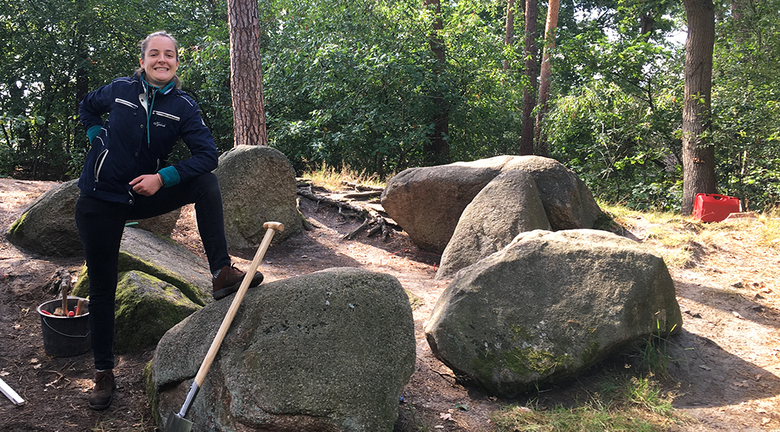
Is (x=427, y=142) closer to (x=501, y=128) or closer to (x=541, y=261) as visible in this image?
(x=501, y=128)

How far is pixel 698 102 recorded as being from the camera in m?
9.21

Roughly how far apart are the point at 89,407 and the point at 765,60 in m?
13.6

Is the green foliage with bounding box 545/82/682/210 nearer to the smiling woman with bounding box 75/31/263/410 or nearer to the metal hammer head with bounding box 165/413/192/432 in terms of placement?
the smiling woman with bounding box 75/31/263/410

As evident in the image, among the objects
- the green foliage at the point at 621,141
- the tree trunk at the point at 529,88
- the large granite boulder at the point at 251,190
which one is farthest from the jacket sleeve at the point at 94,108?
the tree trunk at the point at 529,88

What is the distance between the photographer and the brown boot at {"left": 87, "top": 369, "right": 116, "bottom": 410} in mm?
3195

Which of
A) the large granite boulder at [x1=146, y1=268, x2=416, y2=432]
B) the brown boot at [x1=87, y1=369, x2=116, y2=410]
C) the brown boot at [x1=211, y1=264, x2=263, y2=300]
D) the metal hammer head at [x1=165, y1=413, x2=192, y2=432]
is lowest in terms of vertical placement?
the brown boot at [x1=87, y1=369, x2=116, y2=410]

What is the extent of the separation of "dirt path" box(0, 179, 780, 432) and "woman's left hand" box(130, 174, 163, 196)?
4.50 ft

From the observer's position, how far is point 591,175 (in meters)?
13.4

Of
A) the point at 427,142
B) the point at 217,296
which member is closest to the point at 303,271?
the point at 217,296

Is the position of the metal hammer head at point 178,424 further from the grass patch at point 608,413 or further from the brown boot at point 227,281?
the grass patch at point 608,413

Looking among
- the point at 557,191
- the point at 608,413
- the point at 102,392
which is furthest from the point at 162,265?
the point at 557,191

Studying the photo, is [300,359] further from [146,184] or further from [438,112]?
[438,112]

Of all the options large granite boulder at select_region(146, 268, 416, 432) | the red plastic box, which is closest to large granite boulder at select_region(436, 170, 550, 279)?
large granite boulder at select_region(146, 268, 416, 432)

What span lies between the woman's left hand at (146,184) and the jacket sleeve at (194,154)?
0.12 ft
